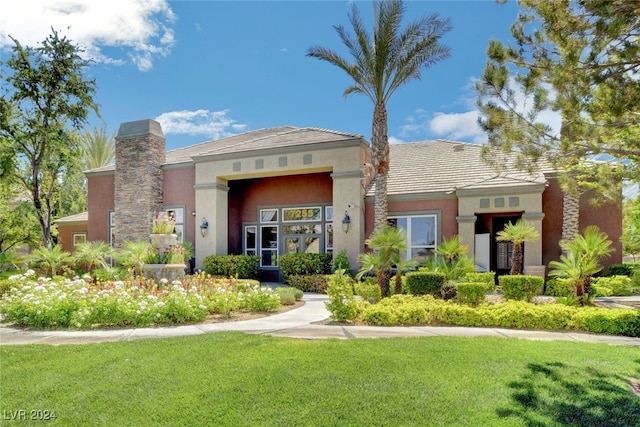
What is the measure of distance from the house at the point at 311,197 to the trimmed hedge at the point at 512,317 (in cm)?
635

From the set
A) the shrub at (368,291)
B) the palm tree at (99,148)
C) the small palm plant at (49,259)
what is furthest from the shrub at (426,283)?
the palm tree at (99,148)

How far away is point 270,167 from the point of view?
17281 mm

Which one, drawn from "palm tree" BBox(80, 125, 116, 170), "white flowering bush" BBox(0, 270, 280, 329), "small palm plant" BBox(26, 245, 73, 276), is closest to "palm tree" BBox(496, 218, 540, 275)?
"white flowering bush" BBox(0, 270, 280, 329)

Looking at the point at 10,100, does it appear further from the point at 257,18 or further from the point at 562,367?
the point at 562,367

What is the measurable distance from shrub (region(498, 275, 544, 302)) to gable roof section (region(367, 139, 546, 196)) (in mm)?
4444

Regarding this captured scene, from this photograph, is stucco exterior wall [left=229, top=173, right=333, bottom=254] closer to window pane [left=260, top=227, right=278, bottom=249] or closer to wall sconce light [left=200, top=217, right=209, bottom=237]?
window pane [left=260, top=227, right=278, bottom=249]

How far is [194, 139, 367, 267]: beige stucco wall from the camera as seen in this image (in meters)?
16.1

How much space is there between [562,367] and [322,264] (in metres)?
10.9

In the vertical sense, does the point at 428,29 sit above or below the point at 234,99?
above

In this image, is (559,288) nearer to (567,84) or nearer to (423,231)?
(423,231)

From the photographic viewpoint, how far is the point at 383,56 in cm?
1481

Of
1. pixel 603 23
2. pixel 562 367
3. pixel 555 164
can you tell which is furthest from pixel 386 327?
pixel 603 23

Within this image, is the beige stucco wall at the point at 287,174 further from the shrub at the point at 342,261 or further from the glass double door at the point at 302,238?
the glass double door at the point at 302,238

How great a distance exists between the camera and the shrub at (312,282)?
48.9 feet
